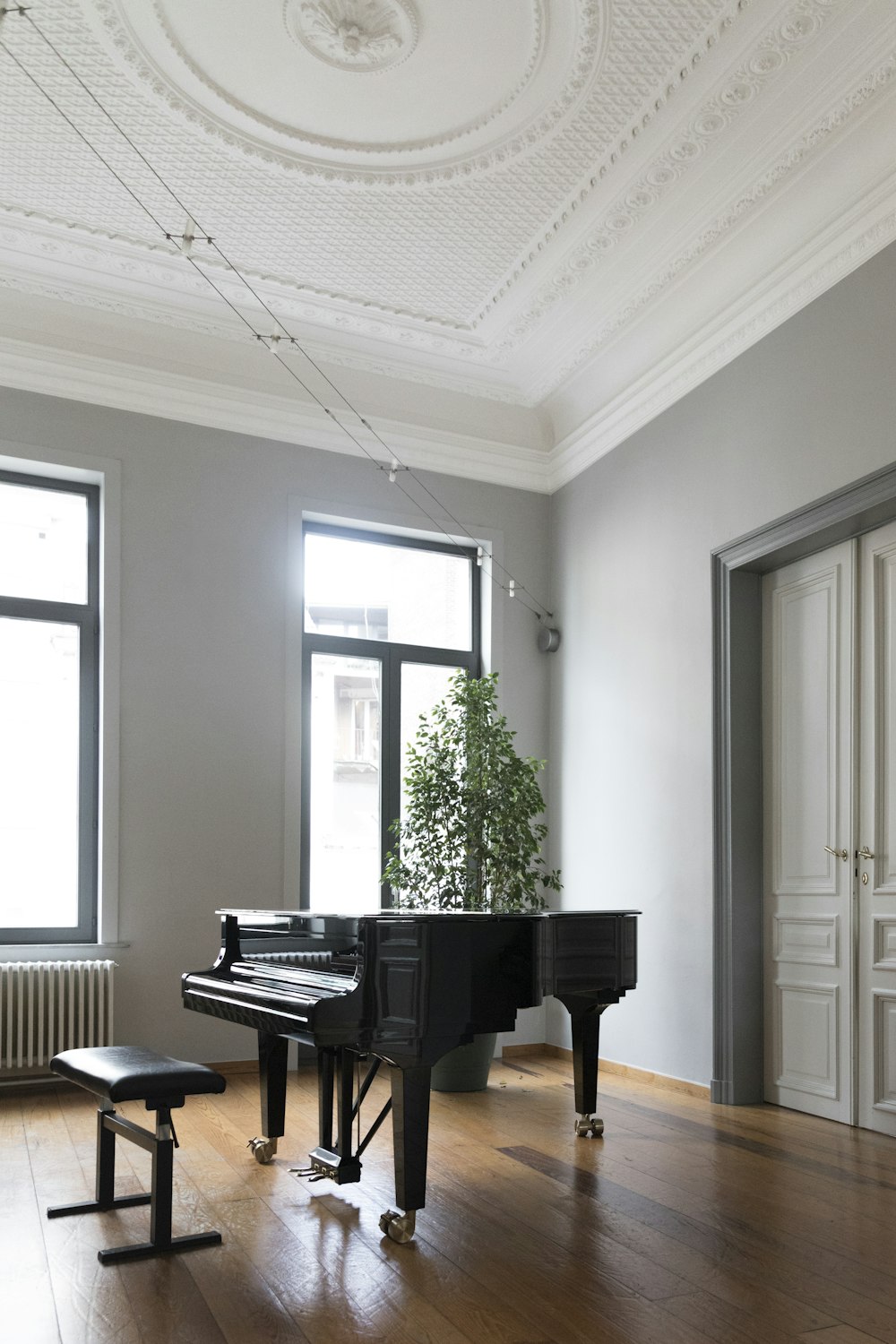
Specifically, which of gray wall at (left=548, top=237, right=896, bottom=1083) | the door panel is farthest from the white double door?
gray wall at (left=548, top=237, right=896, bottom=1083)

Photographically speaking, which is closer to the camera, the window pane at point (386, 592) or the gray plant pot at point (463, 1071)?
the gray plant pot at point (463, 1071)

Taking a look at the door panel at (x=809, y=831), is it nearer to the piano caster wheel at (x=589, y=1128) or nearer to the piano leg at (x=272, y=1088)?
the piano caster wheel at (x=589, y=1128)

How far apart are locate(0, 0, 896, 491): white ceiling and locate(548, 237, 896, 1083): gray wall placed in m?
0.23

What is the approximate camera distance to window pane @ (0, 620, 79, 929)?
579 cm

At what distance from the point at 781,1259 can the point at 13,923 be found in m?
4.13

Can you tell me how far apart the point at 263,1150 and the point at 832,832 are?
2761 millimetres

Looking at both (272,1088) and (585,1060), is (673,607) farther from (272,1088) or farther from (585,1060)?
(272,1088)

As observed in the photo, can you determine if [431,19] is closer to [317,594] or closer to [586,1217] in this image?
[317,594]

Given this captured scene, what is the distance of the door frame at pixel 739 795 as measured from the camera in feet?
17.1

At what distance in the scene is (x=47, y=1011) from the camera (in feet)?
18.0

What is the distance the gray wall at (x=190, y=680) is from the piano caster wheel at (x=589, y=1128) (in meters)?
2.12

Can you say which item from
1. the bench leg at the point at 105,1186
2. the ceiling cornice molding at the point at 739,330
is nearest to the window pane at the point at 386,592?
the ceiling cornice molding at the point at 739,330

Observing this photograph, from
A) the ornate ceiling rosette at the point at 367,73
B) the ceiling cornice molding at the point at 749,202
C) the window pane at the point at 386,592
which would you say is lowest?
the window pane at the point at 386,592

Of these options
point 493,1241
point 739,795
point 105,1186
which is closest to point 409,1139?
point 493,1241
